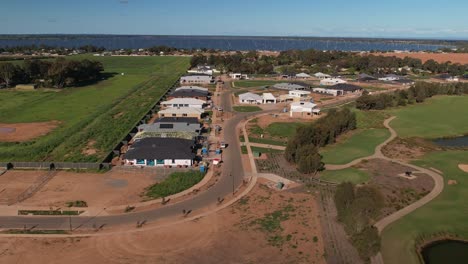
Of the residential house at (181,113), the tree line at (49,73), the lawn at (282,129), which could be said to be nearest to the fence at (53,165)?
the lawn at (282,129)

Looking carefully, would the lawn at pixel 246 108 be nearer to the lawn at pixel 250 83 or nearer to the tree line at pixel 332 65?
the lawn at pixel 250 83

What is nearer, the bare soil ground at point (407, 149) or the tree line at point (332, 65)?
the bare soil ground at point (407, 149)

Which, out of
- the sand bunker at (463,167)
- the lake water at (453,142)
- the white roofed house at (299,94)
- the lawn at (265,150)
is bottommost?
the sand bunker at (463,167)

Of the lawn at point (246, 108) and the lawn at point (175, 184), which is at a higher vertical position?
the lawn at point (246, 108)

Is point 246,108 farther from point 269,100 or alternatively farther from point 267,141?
point 267,141

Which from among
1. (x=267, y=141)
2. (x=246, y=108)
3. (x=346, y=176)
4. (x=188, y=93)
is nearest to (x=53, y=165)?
(x=267, y=141)

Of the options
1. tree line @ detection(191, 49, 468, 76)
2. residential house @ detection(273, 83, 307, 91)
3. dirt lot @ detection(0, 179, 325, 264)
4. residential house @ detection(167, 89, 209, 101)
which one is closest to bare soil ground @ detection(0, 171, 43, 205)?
dirt lot @ detection(0, 179, 325, 264)

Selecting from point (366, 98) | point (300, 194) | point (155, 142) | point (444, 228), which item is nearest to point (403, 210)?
point (444, 228)
